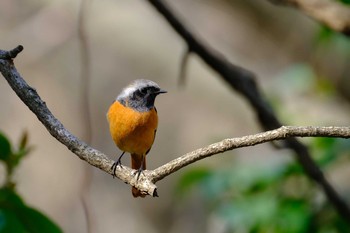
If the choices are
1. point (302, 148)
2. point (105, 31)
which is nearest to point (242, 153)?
point (105, 31)

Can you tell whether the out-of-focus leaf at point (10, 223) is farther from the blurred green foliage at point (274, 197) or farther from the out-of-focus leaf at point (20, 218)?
the blurred green foliage at point (274, 197)

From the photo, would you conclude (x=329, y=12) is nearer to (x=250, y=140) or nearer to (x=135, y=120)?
(x=135, y=120)

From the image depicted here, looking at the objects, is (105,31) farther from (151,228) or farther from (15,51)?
(15,51)

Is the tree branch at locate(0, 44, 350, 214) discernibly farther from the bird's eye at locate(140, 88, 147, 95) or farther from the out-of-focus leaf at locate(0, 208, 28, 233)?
the bird's eye at locate(140, 88, 147, 95)

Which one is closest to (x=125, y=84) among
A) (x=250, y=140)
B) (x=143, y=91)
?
(x=143, y=91)

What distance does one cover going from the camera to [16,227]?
204 cm

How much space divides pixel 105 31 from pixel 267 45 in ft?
7.38

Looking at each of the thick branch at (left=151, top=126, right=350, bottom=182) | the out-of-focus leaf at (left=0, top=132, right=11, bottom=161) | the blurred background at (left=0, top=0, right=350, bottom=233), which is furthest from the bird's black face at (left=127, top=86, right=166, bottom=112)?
the blurred background at (left=0, top=0, right=350, bottom=233)

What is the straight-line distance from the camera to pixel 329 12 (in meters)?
3.14

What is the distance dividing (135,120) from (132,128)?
0.07 metres

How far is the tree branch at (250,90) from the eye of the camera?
3.13 meters

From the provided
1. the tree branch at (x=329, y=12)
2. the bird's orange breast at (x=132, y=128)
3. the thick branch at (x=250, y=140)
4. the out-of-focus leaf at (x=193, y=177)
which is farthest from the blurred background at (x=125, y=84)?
the thick branch at (x=250, y=140)

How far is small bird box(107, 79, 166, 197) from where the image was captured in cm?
256

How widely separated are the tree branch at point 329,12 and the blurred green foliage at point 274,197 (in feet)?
1.85
